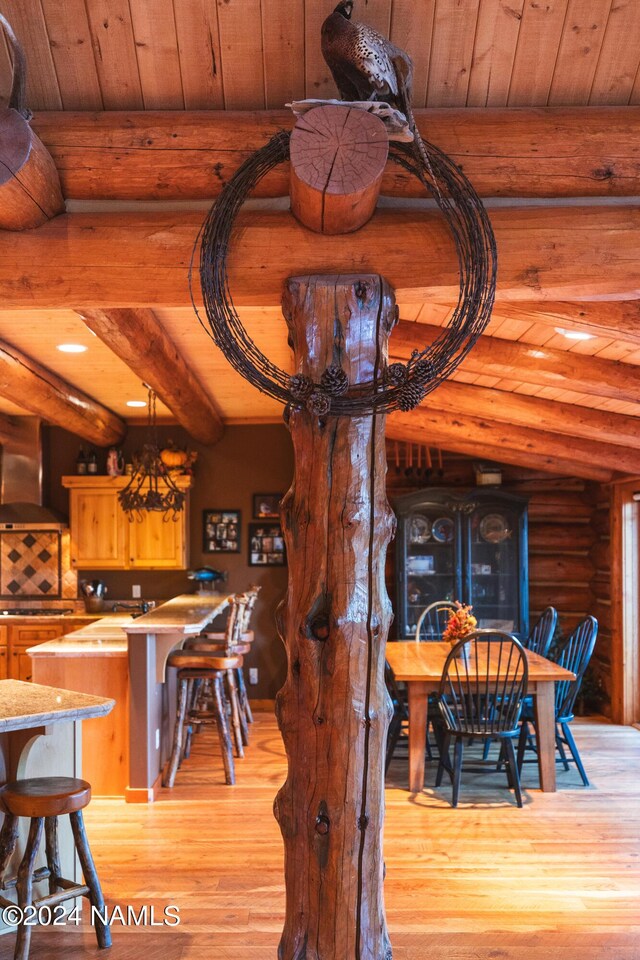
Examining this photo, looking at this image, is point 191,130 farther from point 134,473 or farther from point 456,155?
point 134,473

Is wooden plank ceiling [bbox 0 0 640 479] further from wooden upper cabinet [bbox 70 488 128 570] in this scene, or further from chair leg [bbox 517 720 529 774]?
wooden upper cabinet [bbox 70 488 128 570]

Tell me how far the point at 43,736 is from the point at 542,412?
11.7 feet

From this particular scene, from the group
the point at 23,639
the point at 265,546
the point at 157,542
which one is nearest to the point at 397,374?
the point at 157,542

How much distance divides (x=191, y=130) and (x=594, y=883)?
3492mm

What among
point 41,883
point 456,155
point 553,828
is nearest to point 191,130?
point 456,155

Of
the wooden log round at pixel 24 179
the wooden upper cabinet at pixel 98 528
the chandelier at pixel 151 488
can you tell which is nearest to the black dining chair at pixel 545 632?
the chandelier at pixel 151 488

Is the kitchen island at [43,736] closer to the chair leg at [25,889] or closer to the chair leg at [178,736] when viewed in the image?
the chair leg at [25,889]

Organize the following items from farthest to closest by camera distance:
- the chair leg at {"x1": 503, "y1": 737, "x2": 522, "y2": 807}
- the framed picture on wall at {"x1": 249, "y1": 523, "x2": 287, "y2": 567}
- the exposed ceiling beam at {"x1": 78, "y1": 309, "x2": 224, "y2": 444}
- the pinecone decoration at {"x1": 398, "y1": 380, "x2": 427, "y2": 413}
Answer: the framed picture on wall at {"x1": 249, "y1": 523, "x2": 287, "y2": 567}, the chair leg at {"x1": 503, "y1": 737, "x2": 522, "y2": 807}, the exposed ceiling beam at {"x1": 78, "y1": 309, "x2": 224, "y2": 444}, the pinecone decoration at {"x1": 398, "y1": 380, "x2": 427, "y2": 413}

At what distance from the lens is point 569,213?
265 centimetres

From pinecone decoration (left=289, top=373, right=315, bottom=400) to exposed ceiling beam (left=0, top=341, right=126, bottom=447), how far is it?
295cm

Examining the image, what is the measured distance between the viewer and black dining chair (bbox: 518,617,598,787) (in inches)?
207

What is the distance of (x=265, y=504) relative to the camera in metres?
7.85

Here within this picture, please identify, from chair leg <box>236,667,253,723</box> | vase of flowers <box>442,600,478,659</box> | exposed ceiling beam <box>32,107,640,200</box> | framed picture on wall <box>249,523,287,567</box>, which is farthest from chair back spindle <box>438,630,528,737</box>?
framed picture on wall <box>249,523,287,567</box>

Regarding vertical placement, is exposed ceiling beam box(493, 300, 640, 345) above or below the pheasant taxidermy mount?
below
